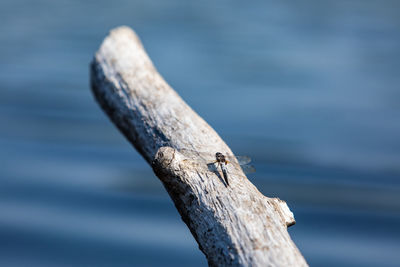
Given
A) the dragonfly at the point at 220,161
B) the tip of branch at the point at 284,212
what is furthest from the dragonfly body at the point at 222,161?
the tip of branch at the point at 284,212

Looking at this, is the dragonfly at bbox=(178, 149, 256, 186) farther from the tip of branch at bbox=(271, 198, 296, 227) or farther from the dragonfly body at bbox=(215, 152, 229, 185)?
the tip of branch at bbox=(271, 198, 296, 227)

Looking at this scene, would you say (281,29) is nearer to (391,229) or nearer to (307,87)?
(307,87)

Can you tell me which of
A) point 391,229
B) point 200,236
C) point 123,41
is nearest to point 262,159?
point 391,229

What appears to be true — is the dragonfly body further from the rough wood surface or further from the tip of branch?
the tip of branch

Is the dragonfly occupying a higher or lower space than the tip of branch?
higher

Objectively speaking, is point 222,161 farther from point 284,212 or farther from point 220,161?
point 284,212

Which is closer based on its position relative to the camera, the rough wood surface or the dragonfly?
the rough wood surface

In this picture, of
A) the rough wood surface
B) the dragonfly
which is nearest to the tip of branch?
the rough wood surface

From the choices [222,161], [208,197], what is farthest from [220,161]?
[208,197]
